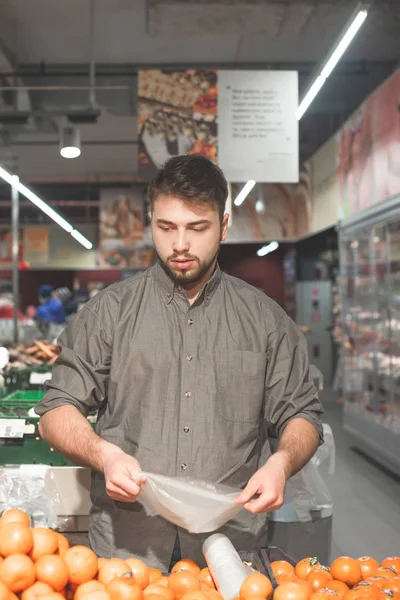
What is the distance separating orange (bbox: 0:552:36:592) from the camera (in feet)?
4.52

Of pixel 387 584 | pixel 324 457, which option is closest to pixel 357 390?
pixel 324 457

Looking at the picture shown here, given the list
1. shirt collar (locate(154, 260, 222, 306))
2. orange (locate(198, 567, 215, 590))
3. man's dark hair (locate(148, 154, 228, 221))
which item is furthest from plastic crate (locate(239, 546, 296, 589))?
man's dark hair (locate(148, 154, 228, 221))

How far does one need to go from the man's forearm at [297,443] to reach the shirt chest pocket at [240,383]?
140 mm

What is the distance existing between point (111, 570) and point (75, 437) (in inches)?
14.8

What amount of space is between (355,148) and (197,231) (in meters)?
6.20

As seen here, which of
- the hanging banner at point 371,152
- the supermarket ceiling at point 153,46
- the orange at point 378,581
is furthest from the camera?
the hanging banner at point 371,152

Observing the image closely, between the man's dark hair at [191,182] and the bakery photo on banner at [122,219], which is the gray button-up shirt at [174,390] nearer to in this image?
the man's dark hair at [191,182]

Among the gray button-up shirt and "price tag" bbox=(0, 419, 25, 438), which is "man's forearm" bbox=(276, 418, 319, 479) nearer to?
the gray button-up shirt

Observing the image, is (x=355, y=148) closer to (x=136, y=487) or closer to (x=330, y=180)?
(x=330, y=180)

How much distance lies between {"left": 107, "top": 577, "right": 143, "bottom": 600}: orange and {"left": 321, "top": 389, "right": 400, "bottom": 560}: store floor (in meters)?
3.11

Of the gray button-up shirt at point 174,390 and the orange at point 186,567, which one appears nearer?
the orange at point 186,567

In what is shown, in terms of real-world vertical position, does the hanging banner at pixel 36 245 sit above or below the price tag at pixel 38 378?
above

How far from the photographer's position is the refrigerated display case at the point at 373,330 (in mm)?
6496

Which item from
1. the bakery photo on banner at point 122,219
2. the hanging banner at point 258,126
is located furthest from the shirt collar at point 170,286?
the bakery photo on banner at point 122,219
